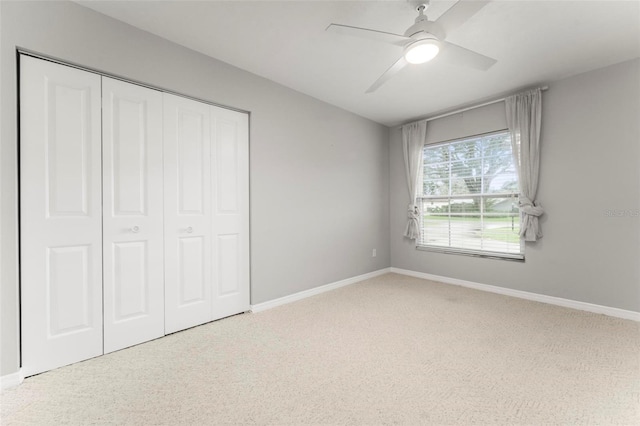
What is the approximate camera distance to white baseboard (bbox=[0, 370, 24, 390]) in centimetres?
161

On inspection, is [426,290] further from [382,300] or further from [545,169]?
[545,169]

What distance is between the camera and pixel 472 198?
149 inches

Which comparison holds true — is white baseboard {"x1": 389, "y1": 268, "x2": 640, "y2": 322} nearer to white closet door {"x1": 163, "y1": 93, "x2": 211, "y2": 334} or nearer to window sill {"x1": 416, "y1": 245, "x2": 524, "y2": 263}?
window sill {"x1": 416, "y1": 245, "x2": 524, "y2": 263}

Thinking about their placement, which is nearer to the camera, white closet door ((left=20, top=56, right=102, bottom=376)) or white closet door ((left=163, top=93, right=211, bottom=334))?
white closet door ((left=20, top=56, right=102, bottom=376))

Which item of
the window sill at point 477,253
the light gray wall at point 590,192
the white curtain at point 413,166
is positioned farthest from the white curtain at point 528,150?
the white curtain at point 413,166

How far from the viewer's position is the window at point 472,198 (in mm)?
3459

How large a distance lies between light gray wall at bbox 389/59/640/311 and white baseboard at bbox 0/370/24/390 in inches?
181

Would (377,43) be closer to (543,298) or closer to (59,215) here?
(59,215)

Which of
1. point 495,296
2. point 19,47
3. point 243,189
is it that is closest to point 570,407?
point 495,296

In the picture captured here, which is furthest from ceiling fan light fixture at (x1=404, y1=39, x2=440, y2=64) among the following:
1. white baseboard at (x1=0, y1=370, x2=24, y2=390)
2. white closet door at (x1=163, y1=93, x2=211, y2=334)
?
white baseboard at (x1=0, y1=370, x2=24, y2=390)

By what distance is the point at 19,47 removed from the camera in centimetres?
170

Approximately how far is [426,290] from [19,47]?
4.35 meters

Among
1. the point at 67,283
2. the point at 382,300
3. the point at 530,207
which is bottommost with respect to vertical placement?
the point at 382,300

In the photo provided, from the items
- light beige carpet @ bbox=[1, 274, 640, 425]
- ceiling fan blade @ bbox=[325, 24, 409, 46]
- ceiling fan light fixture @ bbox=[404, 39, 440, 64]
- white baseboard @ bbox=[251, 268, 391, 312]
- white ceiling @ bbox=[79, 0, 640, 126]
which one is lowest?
light beige carpet @ bbox=[1, 274, 640, 425]
